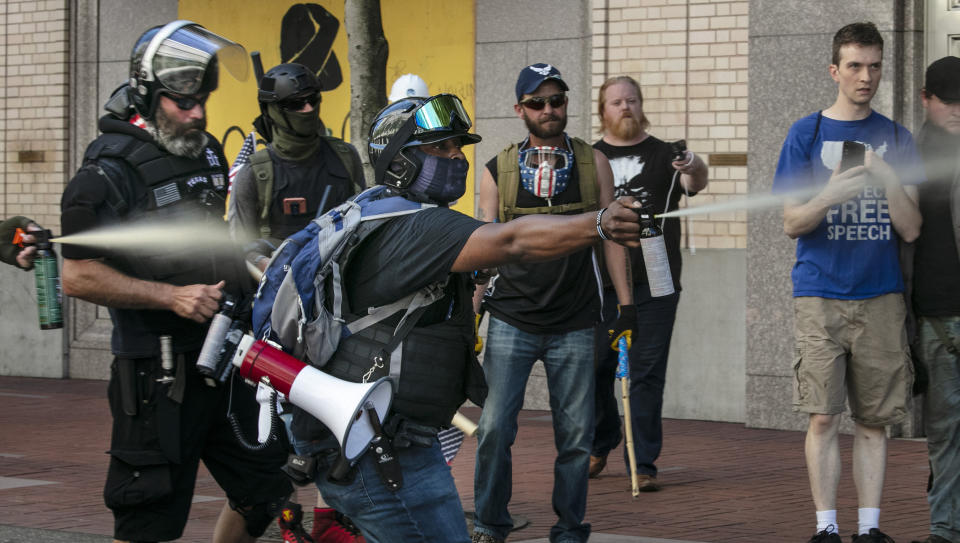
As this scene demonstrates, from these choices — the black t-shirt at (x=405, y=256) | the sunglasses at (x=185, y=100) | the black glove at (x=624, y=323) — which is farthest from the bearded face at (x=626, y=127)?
the black t-shirt at (x=405, y=256)

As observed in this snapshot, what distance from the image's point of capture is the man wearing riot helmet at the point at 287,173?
20.9 ft

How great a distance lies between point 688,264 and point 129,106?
21.5ft

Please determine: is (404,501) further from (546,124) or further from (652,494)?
(652,494)

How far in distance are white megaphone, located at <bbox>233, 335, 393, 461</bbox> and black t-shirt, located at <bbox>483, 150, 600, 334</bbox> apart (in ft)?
8.26

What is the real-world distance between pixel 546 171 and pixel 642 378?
205 centimetres

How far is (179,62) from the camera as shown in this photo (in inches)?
199

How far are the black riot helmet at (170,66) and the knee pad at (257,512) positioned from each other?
55.9 inches

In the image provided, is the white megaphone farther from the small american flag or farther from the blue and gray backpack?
the small american flag

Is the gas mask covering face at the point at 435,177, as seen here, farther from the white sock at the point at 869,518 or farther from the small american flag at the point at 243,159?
the white sock at the point at 869,518

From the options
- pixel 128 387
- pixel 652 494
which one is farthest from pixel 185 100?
pixel 652 494

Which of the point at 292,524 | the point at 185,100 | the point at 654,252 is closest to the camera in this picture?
the point at 654,252

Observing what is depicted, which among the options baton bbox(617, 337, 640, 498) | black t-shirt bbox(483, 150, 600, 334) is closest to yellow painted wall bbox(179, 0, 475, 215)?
baton bbox(617, 337, 640, 498)

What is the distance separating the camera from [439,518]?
13.4 ft

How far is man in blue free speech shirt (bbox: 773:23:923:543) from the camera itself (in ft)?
20.6
